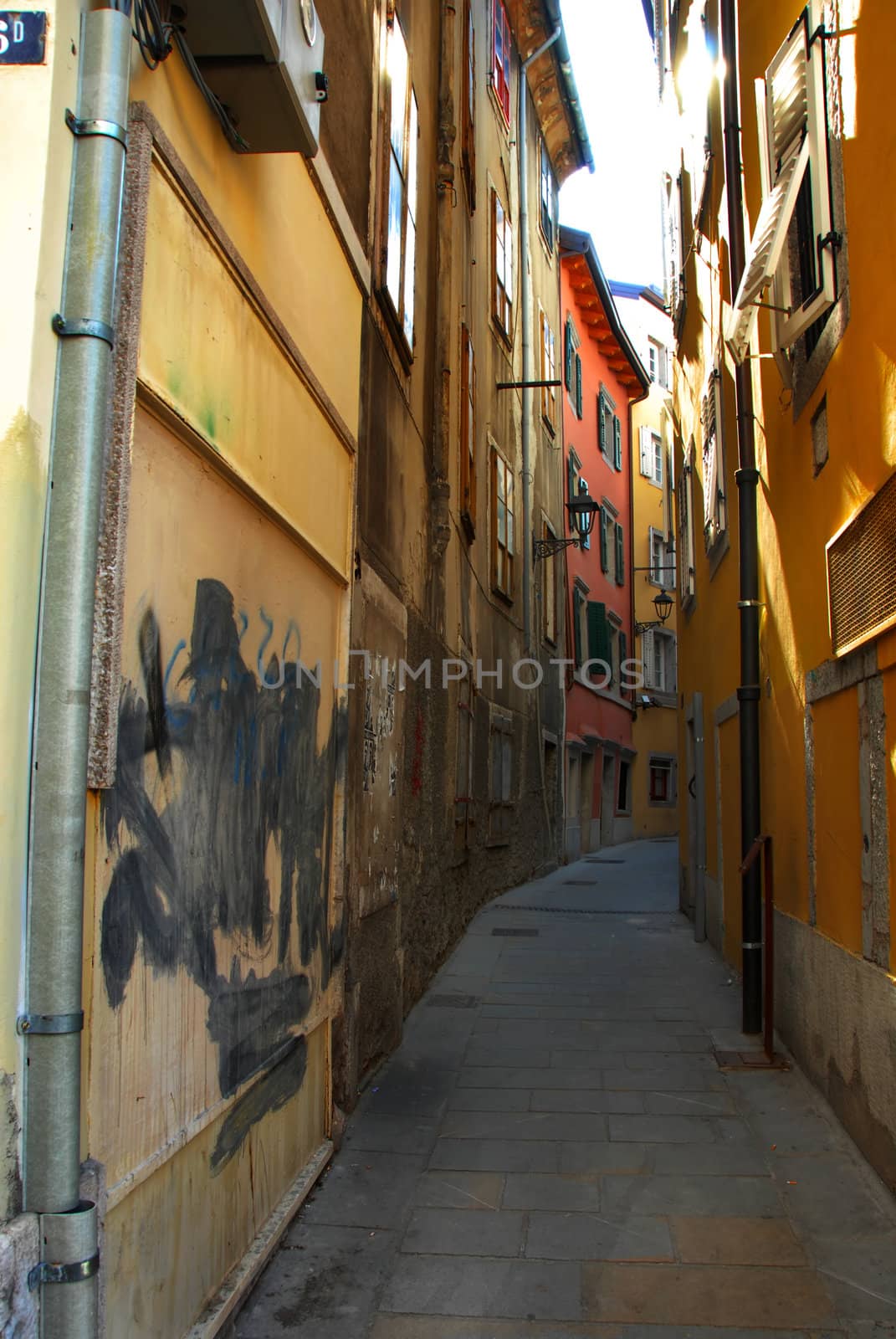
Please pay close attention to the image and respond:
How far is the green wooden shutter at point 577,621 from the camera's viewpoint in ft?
68.3

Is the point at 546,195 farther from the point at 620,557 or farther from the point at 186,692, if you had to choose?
the point at 186,692

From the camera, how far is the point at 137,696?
9.26 ft

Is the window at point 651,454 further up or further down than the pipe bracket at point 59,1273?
further up

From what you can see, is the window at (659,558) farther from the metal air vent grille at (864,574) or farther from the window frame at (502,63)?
the metal air vent grille at (864,574)

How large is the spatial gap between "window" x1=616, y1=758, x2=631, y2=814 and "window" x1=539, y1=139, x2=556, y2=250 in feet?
38.3

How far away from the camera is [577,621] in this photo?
69.8ft

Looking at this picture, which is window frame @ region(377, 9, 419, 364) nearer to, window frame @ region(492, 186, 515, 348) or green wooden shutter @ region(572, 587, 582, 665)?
window frame @ region(492, 186, 515, 348)

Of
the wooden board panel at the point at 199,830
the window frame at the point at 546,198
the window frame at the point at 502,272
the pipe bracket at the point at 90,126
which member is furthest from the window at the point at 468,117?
the pipe bracket at the point at 90,126

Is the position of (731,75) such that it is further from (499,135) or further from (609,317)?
(609,317)

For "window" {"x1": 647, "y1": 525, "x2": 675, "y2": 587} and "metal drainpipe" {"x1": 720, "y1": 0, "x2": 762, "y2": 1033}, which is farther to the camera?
"window" {"x1": 647, "y1": 525, "x2": 675, "y2": 587}

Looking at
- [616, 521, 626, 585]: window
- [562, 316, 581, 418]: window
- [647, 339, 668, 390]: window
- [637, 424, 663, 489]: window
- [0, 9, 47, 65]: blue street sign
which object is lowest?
[0, 9, 47, 65]: blue street sign

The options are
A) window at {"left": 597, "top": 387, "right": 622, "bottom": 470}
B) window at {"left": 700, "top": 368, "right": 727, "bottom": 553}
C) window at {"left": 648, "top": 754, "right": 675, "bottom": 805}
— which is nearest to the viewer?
window at {"left": 700, "top": 368, "right": 727, "bottom": 553}

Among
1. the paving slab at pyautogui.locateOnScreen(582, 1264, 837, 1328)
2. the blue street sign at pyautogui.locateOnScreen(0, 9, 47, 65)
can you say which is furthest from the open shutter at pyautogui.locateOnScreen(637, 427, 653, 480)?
the blue street sign at pyautogui.locateOnScreen(0, 9, 47, 65)

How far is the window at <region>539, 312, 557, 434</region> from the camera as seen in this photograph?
17000mm
